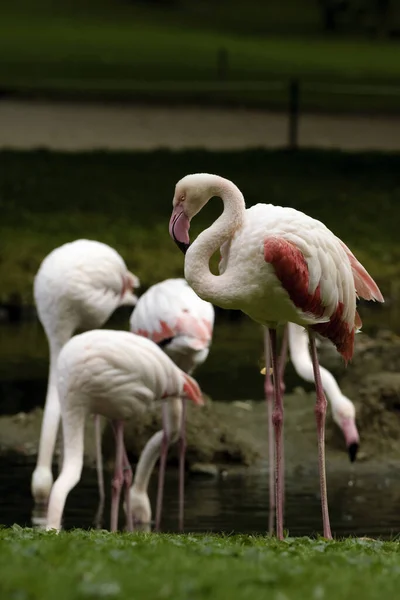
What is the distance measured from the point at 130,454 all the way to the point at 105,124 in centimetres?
1626

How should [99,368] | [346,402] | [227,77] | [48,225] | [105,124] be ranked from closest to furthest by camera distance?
[99,368], [346,402], [48,225], [105,124], [227,77]

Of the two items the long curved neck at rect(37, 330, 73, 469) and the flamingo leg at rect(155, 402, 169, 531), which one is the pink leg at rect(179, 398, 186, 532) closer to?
the flamingo leg at rect(155, 402, 169, 531)

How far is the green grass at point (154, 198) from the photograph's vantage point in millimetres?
20172

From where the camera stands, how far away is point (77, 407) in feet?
31.8

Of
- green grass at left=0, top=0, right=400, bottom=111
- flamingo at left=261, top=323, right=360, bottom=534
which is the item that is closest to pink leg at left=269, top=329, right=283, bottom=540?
flamingo at left=261, top=323, right=360, bottom=534

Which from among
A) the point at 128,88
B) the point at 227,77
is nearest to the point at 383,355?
the point at 128,88

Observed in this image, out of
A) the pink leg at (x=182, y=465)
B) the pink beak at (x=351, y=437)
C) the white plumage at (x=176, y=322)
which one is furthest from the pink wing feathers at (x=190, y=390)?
the pink beak at (x=351, y=437)

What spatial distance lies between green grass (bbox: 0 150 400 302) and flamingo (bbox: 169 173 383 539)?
10668 millimetres

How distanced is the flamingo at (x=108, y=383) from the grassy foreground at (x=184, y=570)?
2533 millimetres

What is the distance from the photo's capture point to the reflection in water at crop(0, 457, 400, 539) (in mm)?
9695

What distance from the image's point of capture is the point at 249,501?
10.6m

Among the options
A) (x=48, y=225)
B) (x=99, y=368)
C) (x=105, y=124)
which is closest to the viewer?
(x=99, y=368)

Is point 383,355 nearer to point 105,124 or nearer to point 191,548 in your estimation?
point 191,548

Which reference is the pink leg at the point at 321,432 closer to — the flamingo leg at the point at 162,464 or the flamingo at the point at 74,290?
the flamingo leg at the point at 162,464
